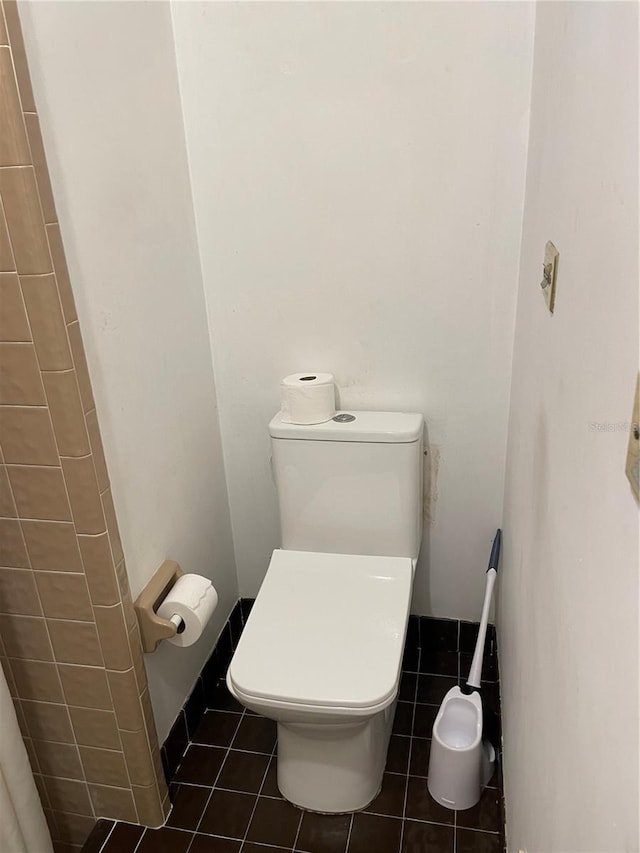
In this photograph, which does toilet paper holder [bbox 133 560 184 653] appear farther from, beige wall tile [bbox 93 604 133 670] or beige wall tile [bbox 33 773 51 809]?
beige wall tile [bbox 33 773 51 809]

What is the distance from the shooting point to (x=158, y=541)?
4.90ft

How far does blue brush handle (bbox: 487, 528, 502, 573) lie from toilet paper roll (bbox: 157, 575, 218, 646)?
0.70 metres

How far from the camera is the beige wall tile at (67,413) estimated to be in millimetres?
1117

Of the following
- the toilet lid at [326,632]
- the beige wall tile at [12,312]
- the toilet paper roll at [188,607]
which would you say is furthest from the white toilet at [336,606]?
the beige wall tile at [12,312]

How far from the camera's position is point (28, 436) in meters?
1.16

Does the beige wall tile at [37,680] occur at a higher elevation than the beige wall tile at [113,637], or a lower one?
lower

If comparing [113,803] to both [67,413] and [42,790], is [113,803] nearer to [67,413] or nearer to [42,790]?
[42,790]

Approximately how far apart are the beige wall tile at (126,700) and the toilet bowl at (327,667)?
198 mm

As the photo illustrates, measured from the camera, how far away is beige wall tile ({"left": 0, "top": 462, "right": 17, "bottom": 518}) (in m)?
1.20

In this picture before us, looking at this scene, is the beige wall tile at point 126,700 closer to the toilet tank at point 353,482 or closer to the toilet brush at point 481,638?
the toilet tank at point 353,482

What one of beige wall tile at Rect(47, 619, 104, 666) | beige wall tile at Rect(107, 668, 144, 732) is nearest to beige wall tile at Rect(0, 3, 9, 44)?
beige wall tile at Rect(47, 619, 104, 666)

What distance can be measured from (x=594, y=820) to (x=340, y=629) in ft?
2.84

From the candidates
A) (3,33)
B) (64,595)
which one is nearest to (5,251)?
(3,33)

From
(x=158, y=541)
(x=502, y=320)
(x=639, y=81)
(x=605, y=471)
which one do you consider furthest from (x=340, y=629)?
(x=639, y=81)
